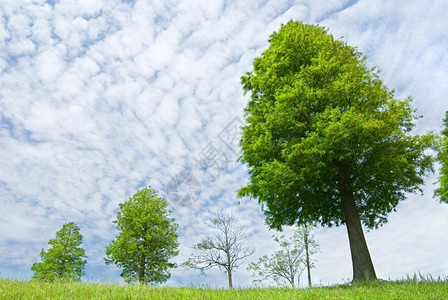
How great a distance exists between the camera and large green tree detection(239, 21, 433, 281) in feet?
44.6

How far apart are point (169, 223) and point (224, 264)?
252 inches

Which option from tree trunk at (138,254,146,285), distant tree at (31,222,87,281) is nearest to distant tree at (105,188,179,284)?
tree trunk at (138,254,146,285)

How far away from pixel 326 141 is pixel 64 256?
99.5ft

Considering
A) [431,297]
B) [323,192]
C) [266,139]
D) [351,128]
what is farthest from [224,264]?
[431,297]

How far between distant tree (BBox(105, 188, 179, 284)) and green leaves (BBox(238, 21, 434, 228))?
1448 cm

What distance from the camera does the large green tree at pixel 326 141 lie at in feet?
44.6

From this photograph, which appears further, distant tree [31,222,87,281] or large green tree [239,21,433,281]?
distant tree [31,222,87,281]

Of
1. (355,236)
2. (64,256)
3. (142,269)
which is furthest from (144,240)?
(355,236)

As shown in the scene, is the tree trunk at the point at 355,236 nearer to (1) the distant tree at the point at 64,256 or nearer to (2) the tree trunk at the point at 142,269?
(2) the tree trunk at the point at 142,269

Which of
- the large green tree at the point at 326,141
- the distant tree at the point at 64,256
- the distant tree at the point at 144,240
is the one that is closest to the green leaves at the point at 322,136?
the large green tree at the point at 326,141

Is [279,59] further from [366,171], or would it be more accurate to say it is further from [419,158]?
[419,158]

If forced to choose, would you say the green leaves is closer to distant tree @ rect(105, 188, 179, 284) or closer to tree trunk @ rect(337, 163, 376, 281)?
tree trunk @ rect(337, 163, 376, 281)

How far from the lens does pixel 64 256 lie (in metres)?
32.8

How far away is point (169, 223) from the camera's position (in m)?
29.9
